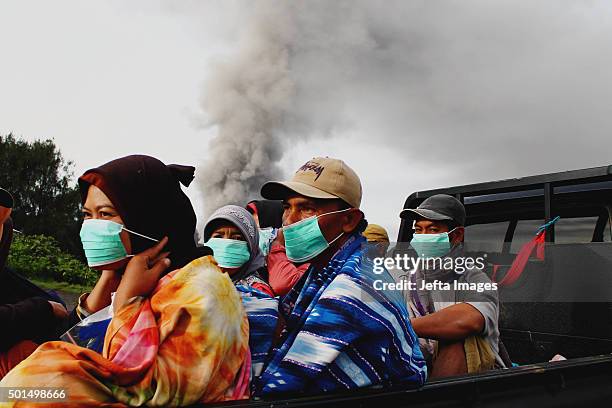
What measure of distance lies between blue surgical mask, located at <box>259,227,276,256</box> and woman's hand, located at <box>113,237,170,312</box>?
2.21m

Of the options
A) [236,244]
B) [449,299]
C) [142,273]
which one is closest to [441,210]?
[449,299]

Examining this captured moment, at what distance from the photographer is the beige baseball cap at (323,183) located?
1.95 meters

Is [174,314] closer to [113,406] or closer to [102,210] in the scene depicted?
[113,406]

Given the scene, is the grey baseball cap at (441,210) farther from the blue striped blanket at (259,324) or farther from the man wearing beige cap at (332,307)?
the blue striped blanket at (259,324)

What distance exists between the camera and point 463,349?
2373 millimetres

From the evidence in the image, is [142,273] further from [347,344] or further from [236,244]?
[236,244]

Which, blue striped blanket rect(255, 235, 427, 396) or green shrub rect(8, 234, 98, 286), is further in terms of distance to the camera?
green shrub rect(8, 234, 98, 286)

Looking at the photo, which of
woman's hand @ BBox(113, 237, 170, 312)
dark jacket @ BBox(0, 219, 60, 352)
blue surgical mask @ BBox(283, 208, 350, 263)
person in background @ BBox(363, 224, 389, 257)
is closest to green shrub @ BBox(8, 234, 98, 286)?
person in background @ BBox(363, 224, 389, 257)

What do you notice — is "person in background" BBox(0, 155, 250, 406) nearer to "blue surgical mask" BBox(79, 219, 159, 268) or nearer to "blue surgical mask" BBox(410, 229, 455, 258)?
"blue surgical mask" BBox(79, 219, 159, 268)

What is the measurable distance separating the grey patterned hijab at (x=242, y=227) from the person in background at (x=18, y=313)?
89 centimetres

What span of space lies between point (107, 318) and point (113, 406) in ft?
1.36

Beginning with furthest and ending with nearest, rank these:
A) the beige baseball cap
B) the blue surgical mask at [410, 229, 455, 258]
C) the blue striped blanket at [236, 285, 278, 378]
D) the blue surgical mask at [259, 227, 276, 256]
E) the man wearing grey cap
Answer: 1. the blue surgical mask at [259, 227, 276, 256]
2. the blue surgical mask at [410, 229, 455, 258]
3. the man wearing grey cap
4. the beige baseball cap
5. the blue striped blanket at [236, 285, 278, 378]

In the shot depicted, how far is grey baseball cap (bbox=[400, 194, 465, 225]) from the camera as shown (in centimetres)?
307

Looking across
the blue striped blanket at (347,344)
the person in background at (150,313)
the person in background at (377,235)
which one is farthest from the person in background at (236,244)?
the person in background at (377,235)
